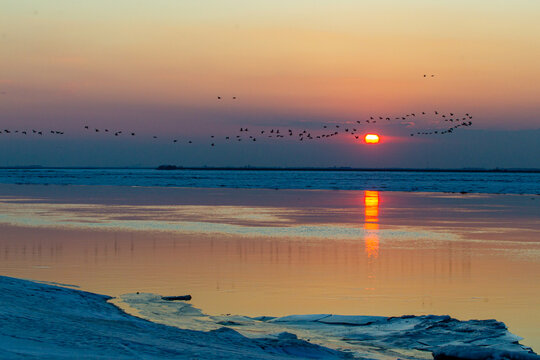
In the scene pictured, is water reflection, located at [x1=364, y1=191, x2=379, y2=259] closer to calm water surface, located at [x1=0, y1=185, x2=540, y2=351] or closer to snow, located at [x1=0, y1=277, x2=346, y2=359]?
calm water surface, located at [x1=0, y1=185, x2=540, y2=351]

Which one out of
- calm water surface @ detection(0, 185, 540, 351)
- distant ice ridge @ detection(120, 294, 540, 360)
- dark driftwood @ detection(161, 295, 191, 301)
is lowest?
distant ice ridge @ detection(120, 294, 540, 360)

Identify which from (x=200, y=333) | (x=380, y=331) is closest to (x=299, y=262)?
(x=380, y=331)

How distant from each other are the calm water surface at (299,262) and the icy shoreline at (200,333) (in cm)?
59

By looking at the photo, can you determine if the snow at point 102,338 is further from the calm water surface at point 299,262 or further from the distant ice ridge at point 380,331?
the calm water surface at point 299,262

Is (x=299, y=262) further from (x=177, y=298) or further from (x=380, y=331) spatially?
(x=380, y=331)

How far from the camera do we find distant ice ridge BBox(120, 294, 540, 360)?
25.6ft

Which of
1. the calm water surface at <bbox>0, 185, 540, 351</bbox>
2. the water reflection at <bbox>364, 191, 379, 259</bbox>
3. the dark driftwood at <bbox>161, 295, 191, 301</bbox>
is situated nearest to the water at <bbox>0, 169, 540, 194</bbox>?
the water reflection at <bbox>364, 191, 379, 259</bbox>

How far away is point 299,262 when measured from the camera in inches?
542

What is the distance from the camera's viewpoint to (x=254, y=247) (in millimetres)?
16047

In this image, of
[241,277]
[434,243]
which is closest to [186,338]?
[241,277]

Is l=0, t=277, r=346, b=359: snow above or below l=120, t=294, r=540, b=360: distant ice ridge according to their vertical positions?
above

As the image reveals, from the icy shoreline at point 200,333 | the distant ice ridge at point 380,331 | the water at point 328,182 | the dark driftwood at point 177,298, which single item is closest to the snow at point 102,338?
the icy shoreline at point 200,333

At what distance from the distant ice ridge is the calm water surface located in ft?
1.44

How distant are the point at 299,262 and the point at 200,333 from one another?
582 centimetres
